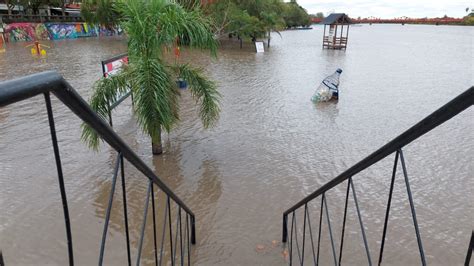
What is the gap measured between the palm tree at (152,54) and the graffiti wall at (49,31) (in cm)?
3088

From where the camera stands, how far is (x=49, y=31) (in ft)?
114

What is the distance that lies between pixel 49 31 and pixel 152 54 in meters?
35.2

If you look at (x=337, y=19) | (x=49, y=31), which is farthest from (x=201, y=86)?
(x=49, y=31)

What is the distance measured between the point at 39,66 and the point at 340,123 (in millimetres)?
15213

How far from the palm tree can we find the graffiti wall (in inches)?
1216

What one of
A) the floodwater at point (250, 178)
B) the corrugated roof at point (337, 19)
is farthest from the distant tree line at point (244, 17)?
the floodwater at point (250, 178)

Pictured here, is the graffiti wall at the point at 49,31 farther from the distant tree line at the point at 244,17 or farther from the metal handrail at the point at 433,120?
the metal handrail at the point at 433,120

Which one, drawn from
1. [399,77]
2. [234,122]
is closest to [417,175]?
[234,122]

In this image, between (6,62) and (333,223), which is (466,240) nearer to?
(333,223)

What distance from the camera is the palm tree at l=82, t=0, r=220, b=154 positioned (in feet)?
18.4

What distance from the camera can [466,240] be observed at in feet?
15.4

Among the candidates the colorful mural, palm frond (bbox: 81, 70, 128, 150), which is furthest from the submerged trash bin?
the colorful mural

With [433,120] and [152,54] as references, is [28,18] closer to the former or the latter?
[152,54]

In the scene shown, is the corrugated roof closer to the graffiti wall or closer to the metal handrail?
the graffiti wall
